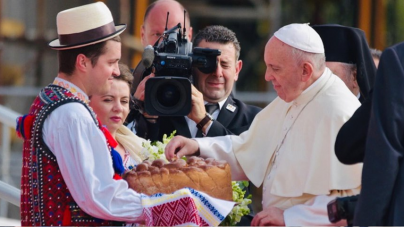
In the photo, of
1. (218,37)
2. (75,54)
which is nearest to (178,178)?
(75,54)

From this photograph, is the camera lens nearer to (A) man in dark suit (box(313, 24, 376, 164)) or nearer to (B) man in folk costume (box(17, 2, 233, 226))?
(B) man in folk costume (box(17, 2, 233, 226))

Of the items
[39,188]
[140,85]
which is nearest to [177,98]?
[140,85]

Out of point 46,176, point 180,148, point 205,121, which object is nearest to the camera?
point 46,176

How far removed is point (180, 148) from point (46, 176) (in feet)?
2.67

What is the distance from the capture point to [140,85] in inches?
195

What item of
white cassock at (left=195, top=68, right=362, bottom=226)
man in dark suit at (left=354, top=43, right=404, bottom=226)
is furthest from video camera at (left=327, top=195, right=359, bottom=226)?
white cassock at (left=195, top=68, right=362, bottom=226)

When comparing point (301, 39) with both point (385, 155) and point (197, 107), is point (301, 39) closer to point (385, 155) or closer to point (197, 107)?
point (197, 107)

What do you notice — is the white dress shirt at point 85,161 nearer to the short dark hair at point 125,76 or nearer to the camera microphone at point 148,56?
the camera microphone at point 148,56

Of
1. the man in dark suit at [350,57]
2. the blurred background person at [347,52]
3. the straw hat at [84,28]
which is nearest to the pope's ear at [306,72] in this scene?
the man in dark suit at [350,57]

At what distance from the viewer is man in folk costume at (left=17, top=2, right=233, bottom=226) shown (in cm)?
366

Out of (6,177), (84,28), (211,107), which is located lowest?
(6,177)

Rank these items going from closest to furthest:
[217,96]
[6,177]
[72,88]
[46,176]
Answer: [46,176]
[72,88]
[217,96]
[6,177]

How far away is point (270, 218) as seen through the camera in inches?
158

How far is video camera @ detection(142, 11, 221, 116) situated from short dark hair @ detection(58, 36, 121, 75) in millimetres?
668
